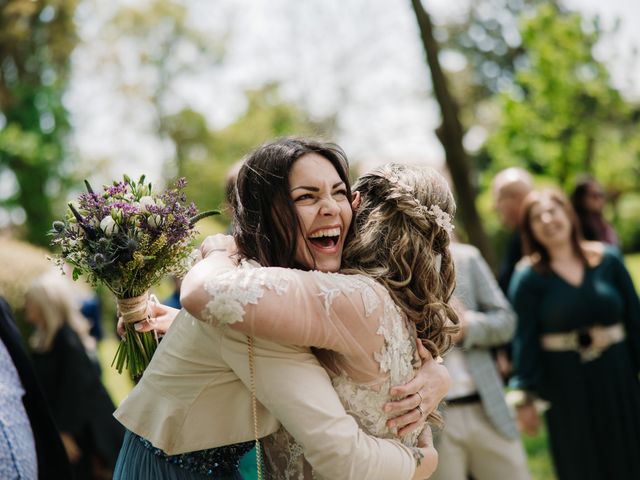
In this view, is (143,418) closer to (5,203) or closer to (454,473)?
(454,473)

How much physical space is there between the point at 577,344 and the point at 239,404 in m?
3.87

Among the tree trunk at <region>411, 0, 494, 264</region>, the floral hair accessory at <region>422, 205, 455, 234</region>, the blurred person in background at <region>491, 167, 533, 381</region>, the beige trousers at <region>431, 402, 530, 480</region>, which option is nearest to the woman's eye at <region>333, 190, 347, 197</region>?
the floral hair accessory at <region>422, 205, 455, 234</region>

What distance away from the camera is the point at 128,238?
7.84 feet

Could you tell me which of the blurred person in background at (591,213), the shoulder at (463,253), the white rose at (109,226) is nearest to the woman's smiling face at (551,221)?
the shoulder at (463,253)

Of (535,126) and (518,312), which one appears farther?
(535,126)

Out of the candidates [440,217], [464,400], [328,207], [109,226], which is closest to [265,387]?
[328,207]

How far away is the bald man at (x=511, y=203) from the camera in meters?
6.32

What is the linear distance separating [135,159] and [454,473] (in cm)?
2754

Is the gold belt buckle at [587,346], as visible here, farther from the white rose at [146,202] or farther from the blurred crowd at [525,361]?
the white rose at [146,202]

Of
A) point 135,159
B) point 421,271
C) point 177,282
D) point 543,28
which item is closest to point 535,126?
point 543,28

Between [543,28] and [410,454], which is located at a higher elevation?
[543,28]

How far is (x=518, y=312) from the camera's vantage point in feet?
18.4

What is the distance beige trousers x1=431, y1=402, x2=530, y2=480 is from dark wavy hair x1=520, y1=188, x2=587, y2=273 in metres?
1.59

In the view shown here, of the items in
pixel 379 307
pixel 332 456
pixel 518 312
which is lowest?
pixel 518 312
